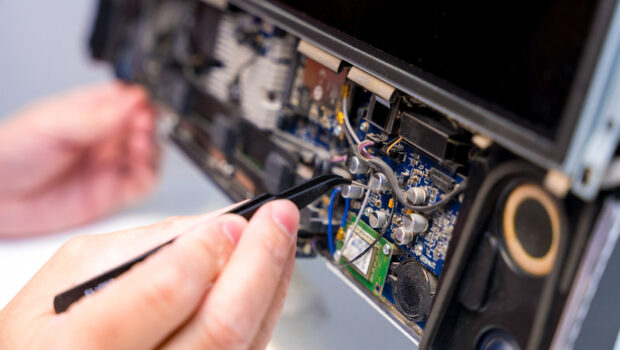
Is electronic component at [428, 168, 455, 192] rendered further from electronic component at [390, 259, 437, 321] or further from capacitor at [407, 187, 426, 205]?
electronic component at [390, 259, 437, 321]

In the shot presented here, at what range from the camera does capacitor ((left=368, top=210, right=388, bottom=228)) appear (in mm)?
927

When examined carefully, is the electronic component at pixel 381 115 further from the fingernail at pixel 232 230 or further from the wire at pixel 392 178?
the fingernail at pixel 232 230

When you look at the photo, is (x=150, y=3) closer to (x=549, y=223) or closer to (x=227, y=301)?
(x=227, y=301)

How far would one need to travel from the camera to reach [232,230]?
730 mm

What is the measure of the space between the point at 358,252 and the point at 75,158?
1663 mm

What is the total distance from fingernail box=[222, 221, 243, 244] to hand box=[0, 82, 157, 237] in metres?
1.49

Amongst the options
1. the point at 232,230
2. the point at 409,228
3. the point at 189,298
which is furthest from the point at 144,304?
the point at 409,228

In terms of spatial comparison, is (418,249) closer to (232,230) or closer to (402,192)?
(402,192)

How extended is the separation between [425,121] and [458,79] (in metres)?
0.12

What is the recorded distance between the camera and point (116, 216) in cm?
200

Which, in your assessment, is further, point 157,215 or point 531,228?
point 157,215

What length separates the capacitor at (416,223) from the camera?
33.5 inches

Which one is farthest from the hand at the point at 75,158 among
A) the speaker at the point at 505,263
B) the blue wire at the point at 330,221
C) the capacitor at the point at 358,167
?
the speaker at the point at 505,263

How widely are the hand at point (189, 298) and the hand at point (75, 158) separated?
4.47 ft
